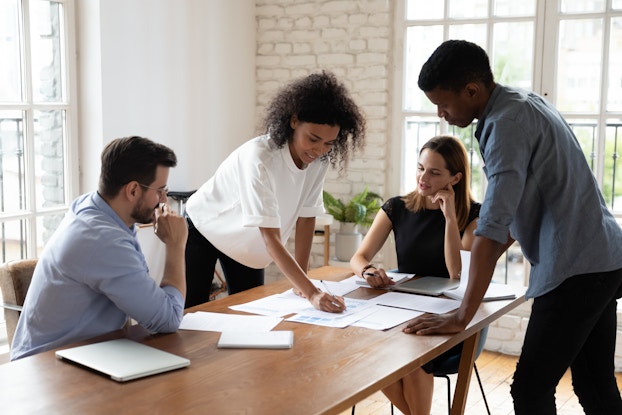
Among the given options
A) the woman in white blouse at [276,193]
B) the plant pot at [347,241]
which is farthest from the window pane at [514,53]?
the woman in white blouse at [276,193]

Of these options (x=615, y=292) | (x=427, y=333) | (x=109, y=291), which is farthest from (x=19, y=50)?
(x=615, y=292)

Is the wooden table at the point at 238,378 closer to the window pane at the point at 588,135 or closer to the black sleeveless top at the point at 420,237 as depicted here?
the black sleeveless top at the point at 420,237

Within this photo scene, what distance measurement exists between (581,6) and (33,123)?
3054mm

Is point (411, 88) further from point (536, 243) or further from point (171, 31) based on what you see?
point (536, 243)

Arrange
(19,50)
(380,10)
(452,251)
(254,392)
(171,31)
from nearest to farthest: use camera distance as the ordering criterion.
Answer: (254,392) < (452,251) < (19,50) < (171,31) < (380,10)

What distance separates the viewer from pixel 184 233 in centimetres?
234

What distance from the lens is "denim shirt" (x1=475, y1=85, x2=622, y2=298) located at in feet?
6.66

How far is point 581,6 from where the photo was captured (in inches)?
177

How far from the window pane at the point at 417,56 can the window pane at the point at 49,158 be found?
2111 mm

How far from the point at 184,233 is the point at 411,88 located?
2.93 m

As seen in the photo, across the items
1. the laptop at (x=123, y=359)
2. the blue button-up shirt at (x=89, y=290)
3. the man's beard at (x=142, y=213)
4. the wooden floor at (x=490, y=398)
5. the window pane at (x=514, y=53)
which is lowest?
the wooden floor at (x=490, y=398)

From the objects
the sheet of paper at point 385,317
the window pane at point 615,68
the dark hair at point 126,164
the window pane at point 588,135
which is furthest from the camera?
the window pane at point 588,135

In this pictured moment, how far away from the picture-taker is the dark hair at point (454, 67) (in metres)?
2.08

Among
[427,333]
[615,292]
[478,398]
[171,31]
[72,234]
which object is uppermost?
[171,31]
